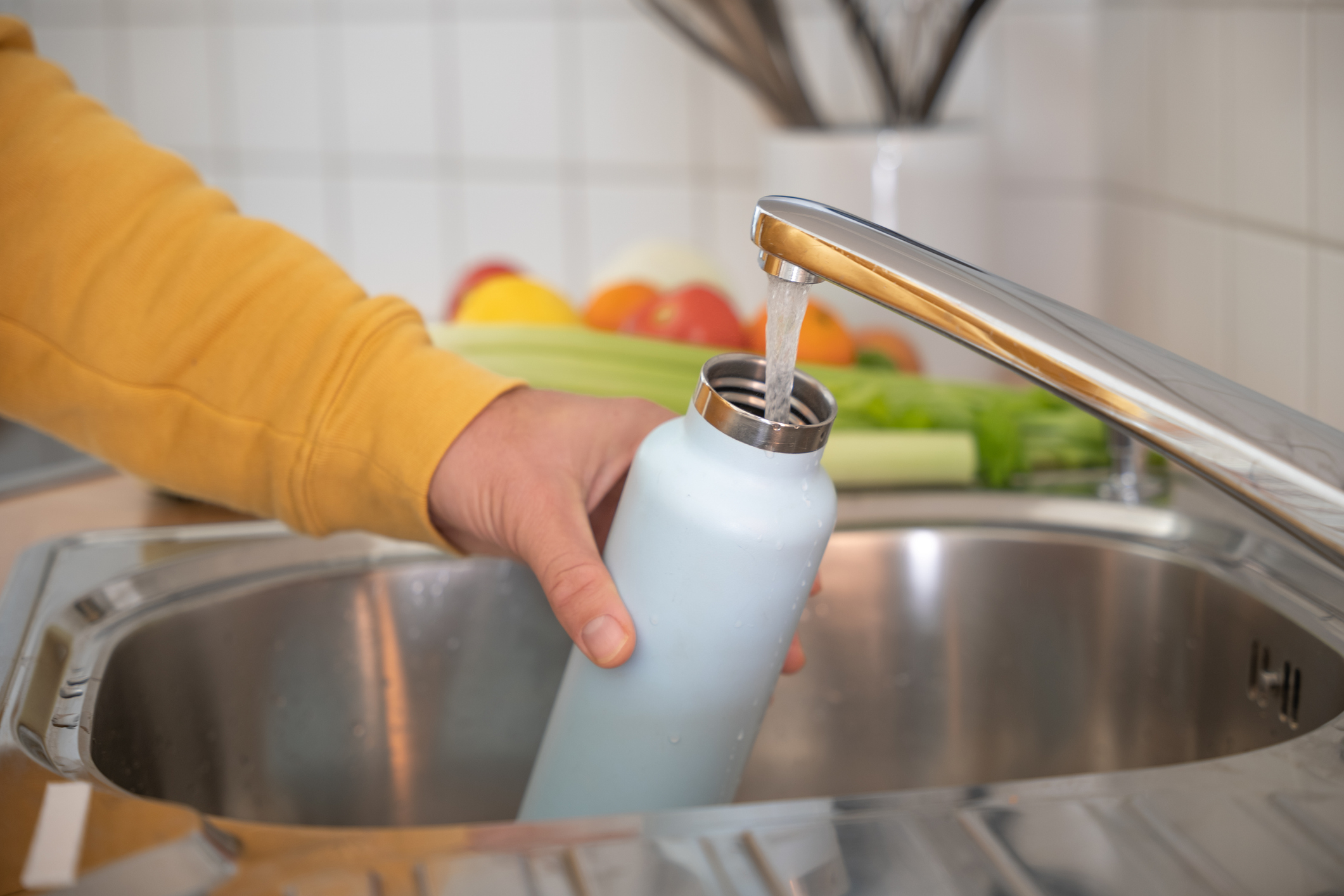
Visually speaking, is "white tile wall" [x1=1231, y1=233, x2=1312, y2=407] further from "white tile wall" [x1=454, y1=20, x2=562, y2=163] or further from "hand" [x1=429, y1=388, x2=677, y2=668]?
"white tile wall" [x1=454, y1=20, x2=562, y2=163]

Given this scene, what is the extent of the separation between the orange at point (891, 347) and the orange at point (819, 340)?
0.08 meters

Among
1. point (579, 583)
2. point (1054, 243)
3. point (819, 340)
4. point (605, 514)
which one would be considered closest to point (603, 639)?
point (579, 583)

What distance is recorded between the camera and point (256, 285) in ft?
1.82

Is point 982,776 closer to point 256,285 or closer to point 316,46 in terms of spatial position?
point 256,285

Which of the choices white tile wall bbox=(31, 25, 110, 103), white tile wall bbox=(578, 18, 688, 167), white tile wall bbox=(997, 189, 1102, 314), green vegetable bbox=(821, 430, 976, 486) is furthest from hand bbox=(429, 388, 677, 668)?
white tile wall bbox=(31, 25, 110, 103)

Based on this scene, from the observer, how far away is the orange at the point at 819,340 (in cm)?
93

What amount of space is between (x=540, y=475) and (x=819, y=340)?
1.53 feet

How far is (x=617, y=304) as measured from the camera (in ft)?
3.43

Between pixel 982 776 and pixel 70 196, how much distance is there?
0.59 m

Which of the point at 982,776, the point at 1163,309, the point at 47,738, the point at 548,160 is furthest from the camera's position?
the point at 548,160

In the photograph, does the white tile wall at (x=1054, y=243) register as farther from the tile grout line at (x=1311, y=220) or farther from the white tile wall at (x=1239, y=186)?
the tile grout line at (x=1311, y=220)

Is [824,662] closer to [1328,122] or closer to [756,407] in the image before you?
[756,407]

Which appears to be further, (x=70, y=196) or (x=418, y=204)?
(x=418, y=204)

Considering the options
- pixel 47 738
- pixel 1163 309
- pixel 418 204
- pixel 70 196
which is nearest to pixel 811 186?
pixel 1163 309
